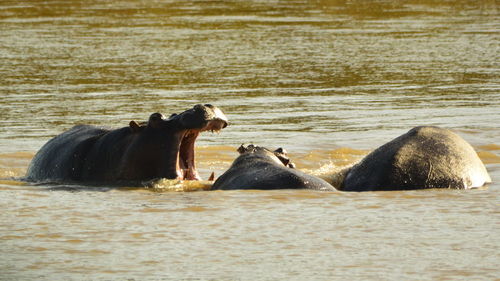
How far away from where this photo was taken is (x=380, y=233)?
698 cm

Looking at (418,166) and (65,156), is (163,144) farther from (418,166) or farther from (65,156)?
(418,166)

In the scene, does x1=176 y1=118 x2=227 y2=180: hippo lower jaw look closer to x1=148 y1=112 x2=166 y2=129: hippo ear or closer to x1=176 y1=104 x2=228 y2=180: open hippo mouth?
x1=176 y1=104 x2=228 y2=180: open hippo mouth

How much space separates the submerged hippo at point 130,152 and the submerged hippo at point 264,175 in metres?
0.35

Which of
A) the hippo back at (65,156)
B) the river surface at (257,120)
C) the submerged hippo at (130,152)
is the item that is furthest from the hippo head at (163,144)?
the hippo back at (65,156)

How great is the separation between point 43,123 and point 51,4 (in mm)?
20387

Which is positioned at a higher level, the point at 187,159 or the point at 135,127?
the point at 135,127

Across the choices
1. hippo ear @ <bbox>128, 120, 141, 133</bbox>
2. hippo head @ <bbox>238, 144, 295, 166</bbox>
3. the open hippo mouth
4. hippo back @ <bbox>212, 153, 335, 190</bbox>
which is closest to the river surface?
hippo back @ <bbox>212, 153, 335, 190</bbox>

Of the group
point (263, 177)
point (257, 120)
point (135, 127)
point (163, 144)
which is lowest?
point (263, 177)

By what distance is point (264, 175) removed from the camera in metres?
8.45

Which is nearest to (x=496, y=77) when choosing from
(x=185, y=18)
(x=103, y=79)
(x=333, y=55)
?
(x=333, y=55)

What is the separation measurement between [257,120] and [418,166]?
5.25 meters

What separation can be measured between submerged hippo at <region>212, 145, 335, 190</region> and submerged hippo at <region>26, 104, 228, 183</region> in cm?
35

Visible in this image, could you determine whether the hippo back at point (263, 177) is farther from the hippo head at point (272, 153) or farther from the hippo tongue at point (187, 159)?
the hippo tongue at point (187, 159)

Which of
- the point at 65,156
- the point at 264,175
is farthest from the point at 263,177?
the point at 65,156
